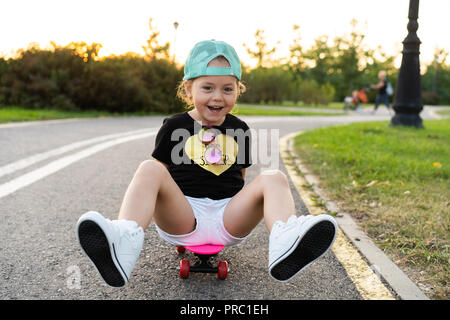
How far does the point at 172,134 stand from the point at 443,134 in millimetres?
8832

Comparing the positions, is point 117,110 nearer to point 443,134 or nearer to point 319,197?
point 443,134

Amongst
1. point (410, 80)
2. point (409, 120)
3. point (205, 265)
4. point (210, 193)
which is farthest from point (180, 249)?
point (409, 120)

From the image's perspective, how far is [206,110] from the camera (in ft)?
8.43

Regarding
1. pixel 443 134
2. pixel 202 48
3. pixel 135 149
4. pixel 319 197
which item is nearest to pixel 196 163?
pixel 202 48

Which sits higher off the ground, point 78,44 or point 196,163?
point 78,44

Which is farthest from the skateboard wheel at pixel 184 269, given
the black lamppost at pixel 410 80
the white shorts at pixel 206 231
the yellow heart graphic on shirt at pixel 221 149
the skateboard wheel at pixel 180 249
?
the black lamppost at pixel 410 80

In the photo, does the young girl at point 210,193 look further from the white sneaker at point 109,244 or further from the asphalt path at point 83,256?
the asphalt path at point 83,256

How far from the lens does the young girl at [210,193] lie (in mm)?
1973

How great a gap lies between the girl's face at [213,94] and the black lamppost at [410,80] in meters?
8.49

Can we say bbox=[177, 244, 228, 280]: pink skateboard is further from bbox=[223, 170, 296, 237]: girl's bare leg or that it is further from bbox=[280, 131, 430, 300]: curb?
bbox=[280, 131, 430, 300]: curb

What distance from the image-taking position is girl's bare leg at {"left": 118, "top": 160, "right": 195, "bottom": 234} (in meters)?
2.15

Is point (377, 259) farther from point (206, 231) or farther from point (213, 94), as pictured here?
point (213, 94)

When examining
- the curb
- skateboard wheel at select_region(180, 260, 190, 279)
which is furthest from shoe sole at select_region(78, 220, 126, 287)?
the curb

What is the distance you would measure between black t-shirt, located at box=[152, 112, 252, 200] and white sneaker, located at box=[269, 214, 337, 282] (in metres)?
0.65
